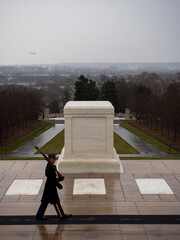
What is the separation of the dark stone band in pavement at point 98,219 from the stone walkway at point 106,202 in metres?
0.17

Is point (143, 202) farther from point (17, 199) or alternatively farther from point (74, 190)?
point (17, 199)

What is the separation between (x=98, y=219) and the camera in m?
8.62

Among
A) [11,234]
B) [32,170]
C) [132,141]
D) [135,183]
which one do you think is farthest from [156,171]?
[132,141]

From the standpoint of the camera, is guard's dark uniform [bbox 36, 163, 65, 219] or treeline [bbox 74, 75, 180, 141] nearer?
guard's dark uniform [bbox 36, 163, 65, 219]

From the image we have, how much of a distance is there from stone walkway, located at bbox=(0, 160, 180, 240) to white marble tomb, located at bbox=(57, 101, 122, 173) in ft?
1.21

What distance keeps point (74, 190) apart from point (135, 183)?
6.55ft

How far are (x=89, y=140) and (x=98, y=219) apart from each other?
14.0 ft

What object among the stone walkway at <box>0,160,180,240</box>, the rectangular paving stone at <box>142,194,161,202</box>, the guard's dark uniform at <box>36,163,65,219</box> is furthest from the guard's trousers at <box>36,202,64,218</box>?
the rectangular paving stone at <box>142,194,161,202</box>

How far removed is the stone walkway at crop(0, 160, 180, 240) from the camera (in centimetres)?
788

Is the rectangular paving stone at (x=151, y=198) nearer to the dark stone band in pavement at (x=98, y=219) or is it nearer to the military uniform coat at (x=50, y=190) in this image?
the dark stone band in pavement at (x=98, y=219)

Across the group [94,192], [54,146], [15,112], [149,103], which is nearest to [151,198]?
[94,192]

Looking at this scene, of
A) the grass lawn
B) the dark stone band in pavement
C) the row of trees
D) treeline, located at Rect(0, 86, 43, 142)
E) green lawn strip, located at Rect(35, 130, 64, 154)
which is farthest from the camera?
treeline, located at Rect(0, 86, 43, 142)

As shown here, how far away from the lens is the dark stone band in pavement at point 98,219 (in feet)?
27.7

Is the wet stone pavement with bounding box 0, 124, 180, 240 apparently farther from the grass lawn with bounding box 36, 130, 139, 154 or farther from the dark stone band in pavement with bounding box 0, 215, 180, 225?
the grass lawn with bounding box 36, 130, 139, 154
